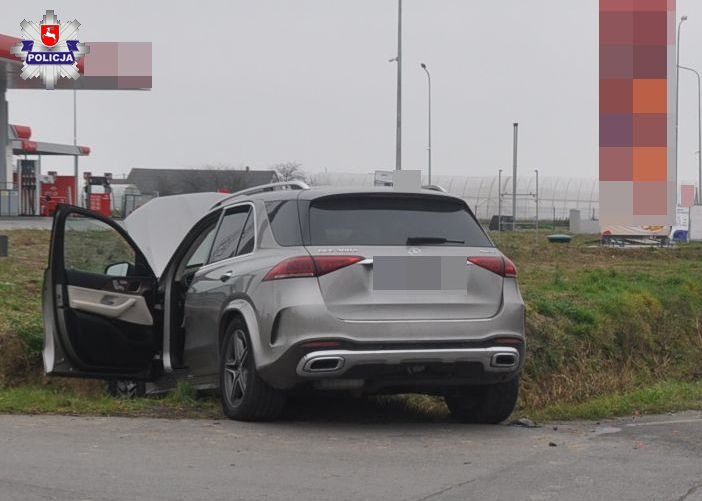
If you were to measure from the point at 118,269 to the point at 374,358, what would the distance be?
2891mm

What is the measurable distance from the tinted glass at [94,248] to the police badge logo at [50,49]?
1932 centimetres

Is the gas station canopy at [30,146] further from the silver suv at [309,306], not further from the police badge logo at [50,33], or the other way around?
the silver suv at [309,306]

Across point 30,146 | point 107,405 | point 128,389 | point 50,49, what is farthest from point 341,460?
point 30,146

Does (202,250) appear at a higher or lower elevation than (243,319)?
higher

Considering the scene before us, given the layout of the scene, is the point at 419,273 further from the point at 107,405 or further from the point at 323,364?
the point at 107,405

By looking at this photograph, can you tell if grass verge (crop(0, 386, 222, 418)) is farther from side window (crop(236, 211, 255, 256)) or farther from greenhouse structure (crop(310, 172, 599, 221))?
greenhouse structure (crop(310, 172, 599, 221))

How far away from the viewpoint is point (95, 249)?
29.5ft

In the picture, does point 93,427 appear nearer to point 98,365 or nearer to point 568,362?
point 98,365

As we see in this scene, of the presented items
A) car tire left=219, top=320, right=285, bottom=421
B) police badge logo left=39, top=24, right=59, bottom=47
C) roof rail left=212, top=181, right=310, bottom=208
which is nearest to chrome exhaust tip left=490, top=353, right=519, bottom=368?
car tire left=219, top=320, right=285, bottom=421

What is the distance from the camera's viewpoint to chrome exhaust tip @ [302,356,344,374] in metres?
7.20

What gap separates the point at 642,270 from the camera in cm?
2152

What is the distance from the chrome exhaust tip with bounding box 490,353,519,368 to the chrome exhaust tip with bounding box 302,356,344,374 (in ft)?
3.57

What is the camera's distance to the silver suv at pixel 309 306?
730cm

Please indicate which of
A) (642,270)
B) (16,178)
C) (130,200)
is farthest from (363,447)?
(16,178)
